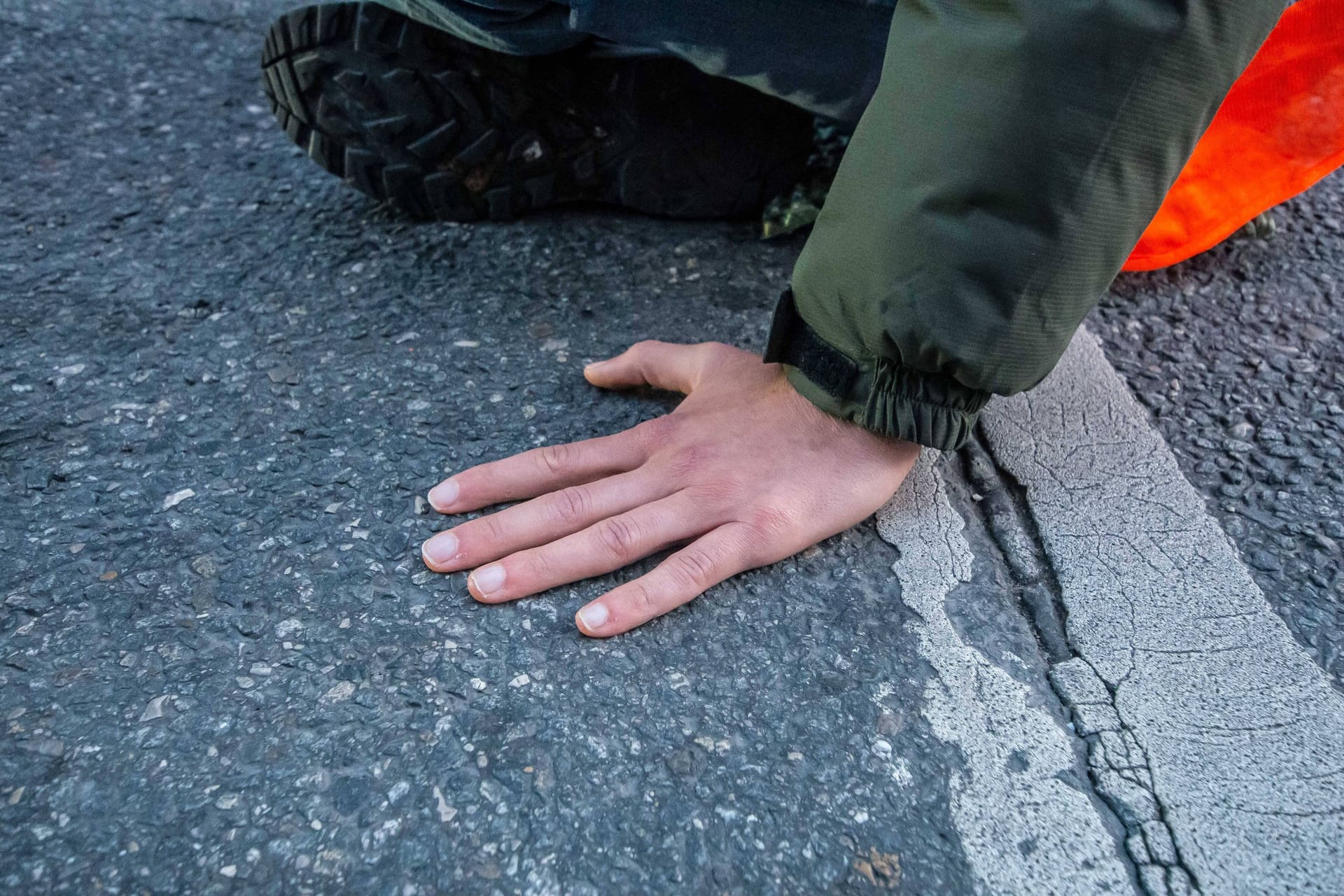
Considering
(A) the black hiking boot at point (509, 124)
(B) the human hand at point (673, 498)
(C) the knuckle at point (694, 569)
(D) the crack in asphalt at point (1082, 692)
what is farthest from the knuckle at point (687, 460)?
(A) the black hiking boot at point (509, 124)

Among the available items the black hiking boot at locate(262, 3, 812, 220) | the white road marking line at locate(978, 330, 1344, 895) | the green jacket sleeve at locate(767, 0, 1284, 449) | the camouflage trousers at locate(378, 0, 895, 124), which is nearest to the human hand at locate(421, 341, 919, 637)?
the green jacket sleeve at locate(767, 0, 1284, 449)

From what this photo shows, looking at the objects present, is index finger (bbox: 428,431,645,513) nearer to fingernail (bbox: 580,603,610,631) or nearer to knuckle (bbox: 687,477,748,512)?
knuckle (bbox: 687,477,748,512)

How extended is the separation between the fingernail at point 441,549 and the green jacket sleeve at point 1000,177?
1.66 ft

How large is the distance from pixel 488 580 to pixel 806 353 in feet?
1.51

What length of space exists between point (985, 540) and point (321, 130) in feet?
3.95

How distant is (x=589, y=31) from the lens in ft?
4.30

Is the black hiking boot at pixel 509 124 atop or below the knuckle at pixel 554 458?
atop

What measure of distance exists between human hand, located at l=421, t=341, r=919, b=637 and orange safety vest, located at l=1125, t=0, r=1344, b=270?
719 millimetres

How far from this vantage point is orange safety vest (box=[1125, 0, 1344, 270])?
138 cm

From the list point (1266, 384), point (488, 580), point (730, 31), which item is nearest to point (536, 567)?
point (488, 580)

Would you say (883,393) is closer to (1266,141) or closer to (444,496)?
(444,496)

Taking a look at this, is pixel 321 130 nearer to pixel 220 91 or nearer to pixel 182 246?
pixel 182 246

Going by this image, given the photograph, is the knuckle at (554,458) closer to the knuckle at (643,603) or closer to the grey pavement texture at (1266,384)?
the knuckle at (643,603)

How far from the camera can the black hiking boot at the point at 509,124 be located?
4.76 feet
